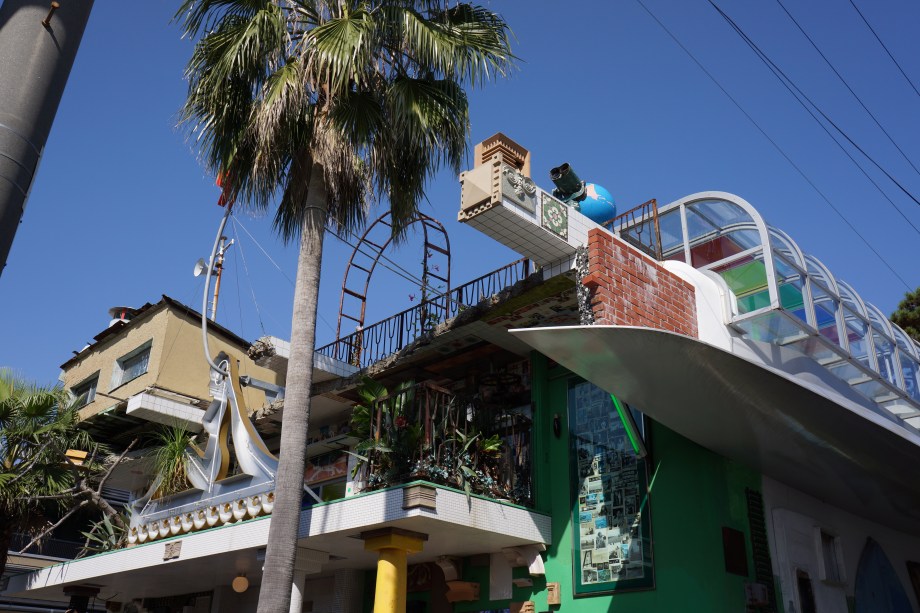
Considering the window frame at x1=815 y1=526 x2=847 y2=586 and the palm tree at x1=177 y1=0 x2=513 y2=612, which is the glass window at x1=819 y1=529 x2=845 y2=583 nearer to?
the window frame at x1=815 y1=526 x2=847 y2=586

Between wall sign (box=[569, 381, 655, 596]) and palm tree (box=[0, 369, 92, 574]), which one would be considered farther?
palm tree (box=[0, 369, 92, 574])

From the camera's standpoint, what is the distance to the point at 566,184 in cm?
1108

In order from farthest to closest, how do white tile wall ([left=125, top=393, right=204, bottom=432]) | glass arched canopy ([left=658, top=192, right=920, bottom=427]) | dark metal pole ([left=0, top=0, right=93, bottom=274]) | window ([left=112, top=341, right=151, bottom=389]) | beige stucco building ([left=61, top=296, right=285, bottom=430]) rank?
1. window ([left=112, top=341, right=151, bottom=389])
2. beige stucco building ([left=61, top=296, right=285, bottom=430])
3. white tile wall ([left=125, top=393, right=204, bottom=432])
4. glass arched canopy ([left=658, top=192, right=920, bottom=427])
5. dark metal pole ([left=0, top=0, right=93, bottom=274])

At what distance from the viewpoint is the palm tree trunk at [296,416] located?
363 inches

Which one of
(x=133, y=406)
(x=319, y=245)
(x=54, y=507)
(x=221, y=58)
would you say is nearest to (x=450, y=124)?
(x=319, y=245)

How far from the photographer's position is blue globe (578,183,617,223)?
11906 millimetres

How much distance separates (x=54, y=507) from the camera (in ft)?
61.0

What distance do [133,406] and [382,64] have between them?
1082 centimetres

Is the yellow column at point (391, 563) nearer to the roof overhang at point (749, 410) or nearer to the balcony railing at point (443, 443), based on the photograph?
the balcony railing at point (443, 443)

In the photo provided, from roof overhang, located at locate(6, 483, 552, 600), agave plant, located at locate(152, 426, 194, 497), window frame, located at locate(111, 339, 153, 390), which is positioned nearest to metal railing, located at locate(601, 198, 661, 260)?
roof overhang, located at locate(6, 483, 552, 600)

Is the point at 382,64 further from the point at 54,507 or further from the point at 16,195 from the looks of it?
the point at 54,507

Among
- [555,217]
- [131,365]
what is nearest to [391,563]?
[555,217]

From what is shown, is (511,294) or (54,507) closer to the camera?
(511,294)

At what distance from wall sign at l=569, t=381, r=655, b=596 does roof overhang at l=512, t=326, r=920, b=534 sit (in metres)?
1.52
